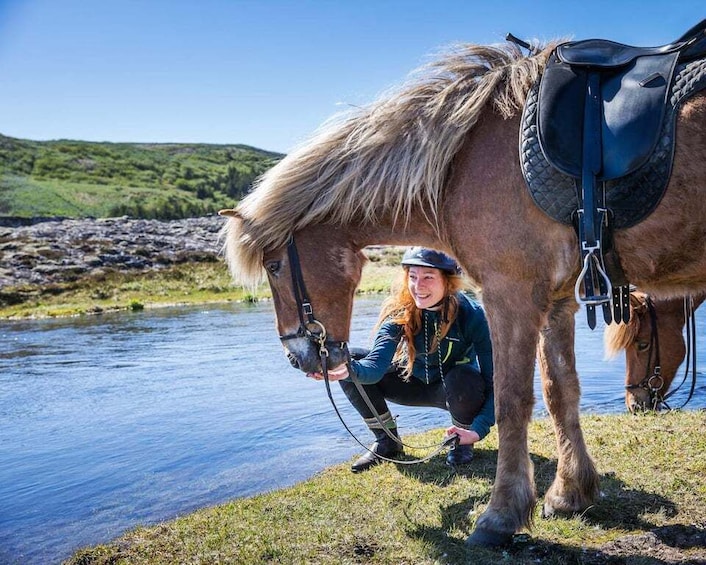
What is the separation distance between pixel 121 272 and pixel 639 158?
33.0 m

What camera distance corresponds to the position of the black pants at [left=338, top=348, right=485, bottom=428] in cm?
506

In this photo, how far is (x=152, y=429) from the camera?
25.3 ft

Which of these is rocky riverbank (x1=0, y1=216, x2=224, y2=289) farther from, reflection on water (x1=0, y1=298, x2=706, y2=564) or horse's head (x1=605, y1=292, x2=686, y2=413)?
horse's head (x1=605, y1=292, x2=686, y2=413)

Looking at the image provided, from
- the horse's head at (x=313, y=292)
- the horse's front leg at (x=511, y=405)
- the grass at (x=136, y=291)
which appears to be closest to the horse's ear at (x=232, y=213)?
the horse's head at (x=313, y=292)

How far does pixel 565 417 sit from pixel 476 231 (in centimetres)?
150

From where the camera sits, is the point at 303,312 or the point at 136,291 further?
the point at 136,291

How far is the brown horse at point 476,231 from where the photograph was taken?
2902 mm

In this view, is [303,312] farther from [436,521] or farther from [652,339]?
[652,339]

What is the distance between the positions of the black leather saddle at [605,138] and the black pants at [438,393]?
221cm

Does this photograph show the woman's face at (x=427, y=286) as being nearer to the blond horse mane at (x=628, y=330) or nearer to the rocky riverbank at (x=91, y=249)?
Answer: the blond horse mane at (x=628, y=330)

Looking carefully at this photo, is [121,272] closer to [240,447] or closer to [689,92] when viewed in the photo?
[240,447]

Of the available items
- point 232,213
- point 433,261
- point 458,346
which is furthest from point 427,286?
point 232,213

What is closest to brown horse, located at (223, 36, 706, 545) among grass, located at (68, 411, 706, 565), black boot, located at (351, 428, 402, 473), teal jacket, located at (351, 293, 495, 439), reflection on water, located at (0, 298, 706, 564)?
grass, located at (68, 411, 706, 565)

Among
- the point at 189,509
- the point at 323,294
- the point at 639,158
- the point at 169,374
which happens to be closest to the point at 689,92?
the point at 639,158
